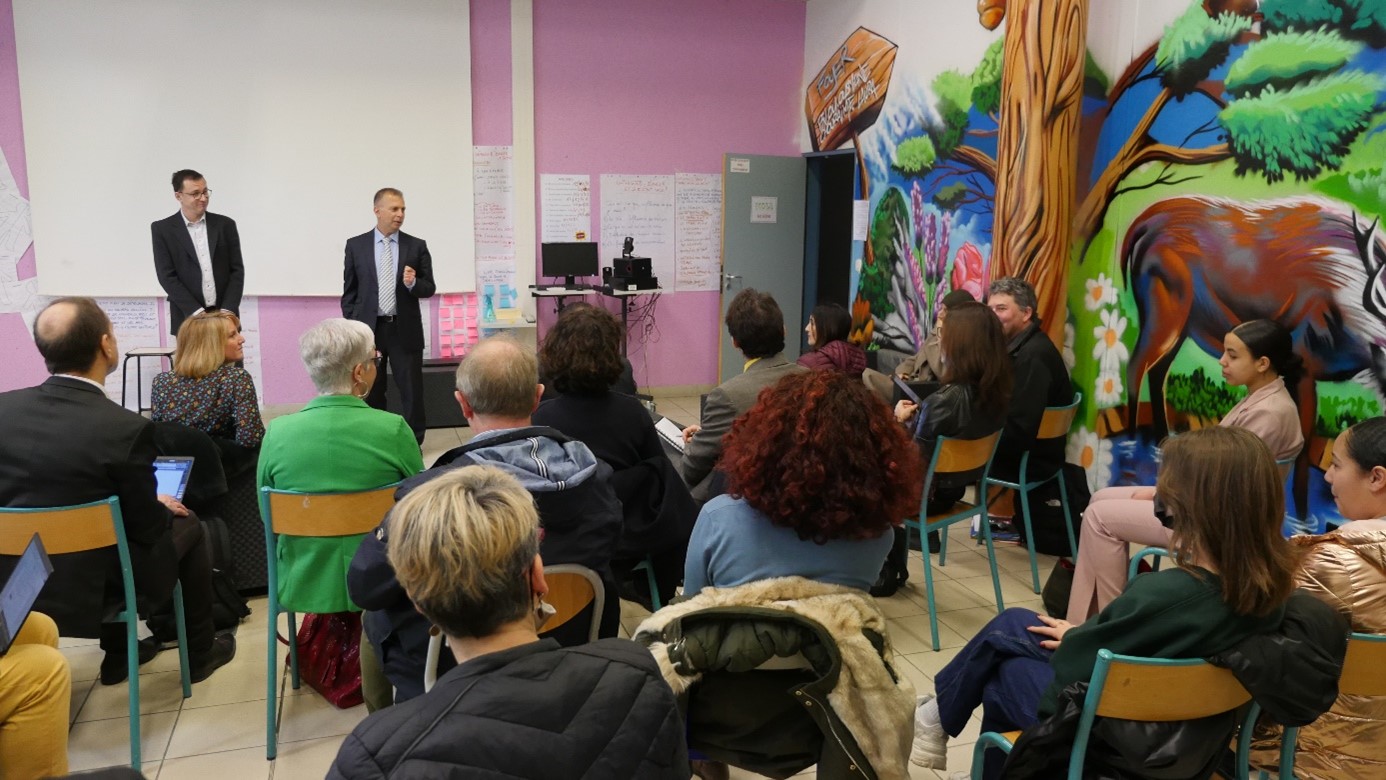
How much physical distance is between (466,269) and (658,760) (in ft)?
20.0

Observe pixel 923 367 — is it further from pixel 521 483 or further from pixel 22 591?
pixel 22 591

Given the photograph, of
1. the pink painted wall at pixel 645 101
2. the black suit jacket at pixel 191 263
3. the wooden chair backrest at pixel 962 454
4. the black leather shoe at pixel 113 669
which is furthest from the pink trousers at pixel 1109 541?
the pink painted wall at pixel 645 101

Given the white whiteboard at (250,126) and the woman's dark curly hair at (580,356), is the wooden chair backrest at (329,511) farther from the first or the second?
the white whiteboard at (250,126)

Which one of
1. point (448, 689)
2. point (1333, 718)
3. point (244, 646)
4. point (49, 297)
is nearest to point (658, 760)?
point (448, 689)

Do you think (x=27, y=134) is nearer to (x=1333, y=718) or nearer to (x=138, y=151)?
(x=138, y=151)

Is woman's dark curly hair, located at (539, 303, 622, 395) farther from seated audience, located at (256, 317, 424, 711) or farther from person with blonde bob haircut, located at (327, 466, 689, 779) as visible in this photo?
person with blonde bob haircut, located at (327, 466, 689, 779)

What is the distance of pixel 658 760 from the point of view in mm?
1262

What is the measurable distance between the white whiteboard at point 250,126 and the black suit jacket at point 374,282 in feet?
3.57

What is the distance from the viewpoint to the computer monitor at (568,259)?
707 centimetres

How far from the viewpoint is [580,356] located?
2625mm

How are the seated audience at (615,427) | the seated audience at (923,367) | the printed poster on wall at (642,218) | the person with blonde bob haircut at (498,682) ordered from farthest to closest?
1. the printed poster on wall at (642,218)
2. the seated audience at (923,367)
3. the seated audience at (615,427)
4. the person with blonde bob haircut at (498,682)

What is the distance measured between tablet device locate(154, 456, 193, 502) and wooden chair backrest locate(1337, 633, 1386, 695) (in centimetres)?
303

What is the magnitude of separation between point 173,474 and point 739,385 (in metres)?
1.80

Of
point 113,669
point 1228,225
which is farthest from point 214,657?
point 1228,225
